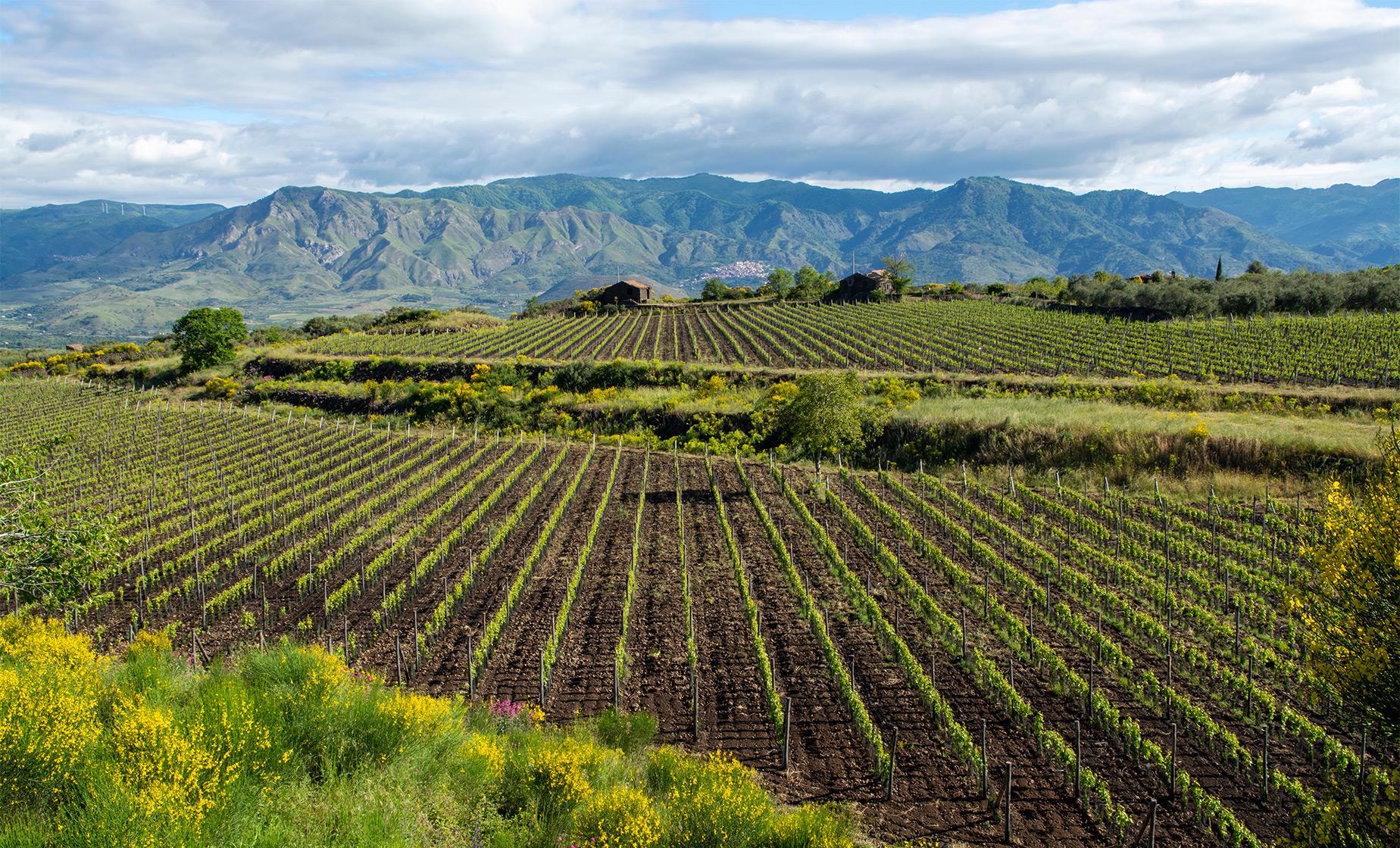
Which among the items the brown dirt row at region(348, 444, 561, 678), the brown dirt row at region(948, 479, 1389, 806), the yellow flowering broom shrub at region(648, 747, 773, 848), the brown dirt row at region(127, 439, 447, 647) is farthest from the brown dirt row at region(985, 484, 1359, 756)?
the brown dirt row at region(127, 439, 447, 647)

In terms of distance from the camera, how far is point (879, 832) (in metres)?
10.2

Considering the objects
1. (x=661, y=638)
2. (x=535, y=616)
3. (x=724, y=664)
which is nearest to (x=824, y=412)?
(x=661, y=638)

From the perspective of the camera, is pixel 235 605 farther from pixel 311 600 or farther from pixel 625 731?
pixel 625 731

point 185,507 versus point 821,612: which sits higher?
point 821,612

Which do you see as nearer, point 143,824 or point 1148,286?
point 143,824

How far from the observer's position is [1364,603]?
9289mm

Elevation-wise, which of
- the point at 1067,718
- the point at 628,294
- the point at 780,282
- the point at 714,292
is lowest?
the point at 1067,718

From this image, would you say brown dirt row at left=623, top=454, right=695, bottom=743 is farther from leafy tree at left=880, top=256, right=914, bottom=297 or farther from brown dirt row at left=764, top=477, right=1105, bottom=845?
leafy tree at left=880, top=256, right=914, bottom=297

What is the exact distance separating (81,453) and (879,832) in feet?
138

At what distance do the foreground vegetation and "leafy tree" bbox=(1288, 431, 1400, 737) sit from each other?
6.15 meters

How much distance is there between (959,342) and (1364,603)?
49087 millimetres

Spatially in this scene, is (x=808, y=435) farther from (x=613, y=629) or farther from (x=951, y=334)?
(x=951, y=334)

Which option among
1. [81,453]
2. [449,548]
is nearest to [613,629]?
[449,548]

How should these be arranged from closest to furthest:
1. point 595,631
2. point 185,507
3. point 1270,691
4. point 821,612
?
point 1270,691 → point 595,631 → point 821,612 → point 185,507
